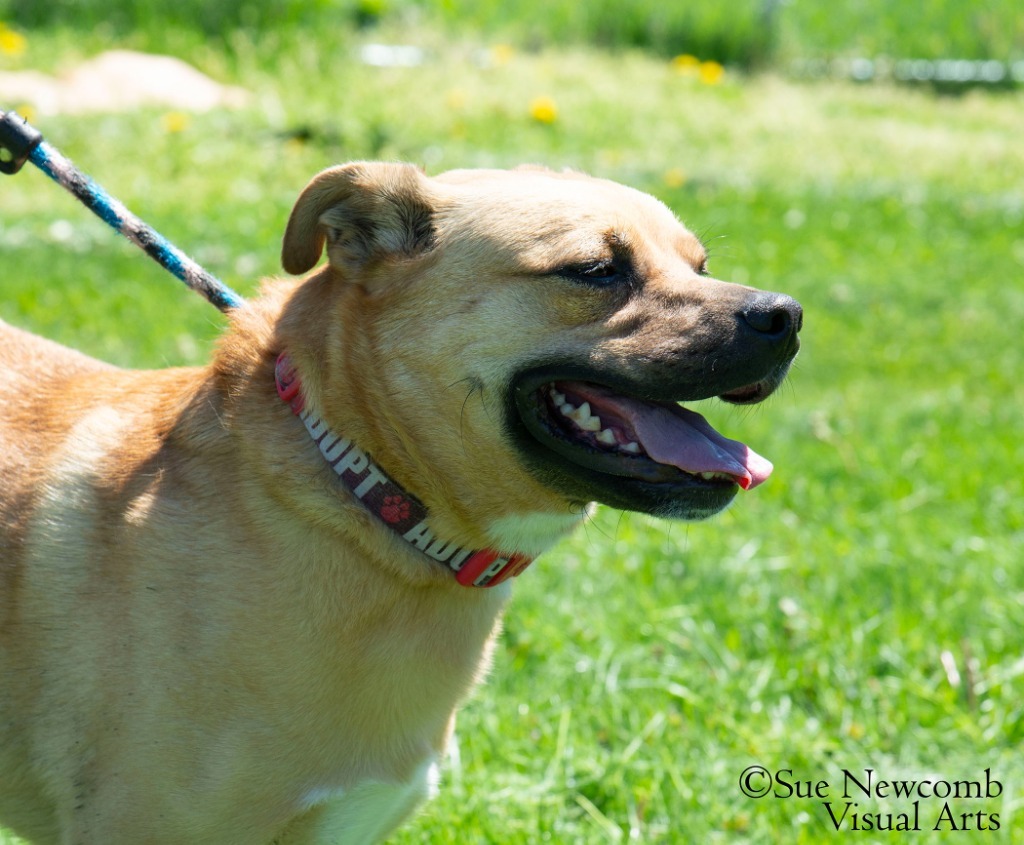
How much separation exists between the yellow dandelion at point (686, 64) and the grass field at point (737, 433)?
1008 millimetres

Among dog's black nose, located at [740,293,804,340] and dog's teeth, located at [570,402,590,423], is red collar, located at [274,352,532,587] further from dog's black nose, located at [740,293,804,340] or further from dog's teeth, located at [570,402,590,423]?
dog's black nose, located at [740,293,804,340]

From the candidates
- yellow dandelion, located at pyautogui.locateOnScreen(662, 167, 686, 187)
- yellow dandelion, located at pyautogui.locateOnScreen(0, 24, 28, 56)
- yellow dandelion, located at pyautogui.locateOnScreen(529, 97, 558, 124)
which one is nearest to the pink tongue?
yellow dandelion, located at pyautogui.locateOnScreen(662, 167, 686, 187)

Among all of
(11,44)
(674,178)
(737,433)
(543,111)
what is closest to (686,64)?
(543,111)

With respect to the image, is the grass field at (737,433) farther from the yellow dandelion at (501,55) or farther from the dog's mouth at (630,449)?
the dog's mouth at (630,449)

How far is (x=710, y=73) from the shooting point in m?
14.8

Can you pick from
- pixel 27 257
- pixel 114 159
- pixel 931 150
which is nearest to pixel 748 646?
pixel 27 257

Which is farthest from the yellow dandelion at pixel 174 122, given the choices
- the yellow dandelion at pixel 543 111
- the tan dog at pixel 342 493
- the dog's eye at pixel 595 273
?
the dog's eye at pixel 595 273

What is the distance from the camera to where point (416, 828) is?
3422 mm

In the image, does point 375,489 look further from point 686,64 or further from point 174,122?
point 686,64

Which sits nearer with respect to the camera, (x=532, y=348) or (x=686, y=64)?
(x=532, y=348)

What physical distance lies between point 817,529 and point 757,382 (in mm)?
2266

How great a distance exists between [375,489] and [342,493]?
8cm

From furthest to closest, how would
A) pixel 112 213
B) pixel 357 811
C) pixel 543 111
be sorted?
pixel 543 111 < pixel 112 213 < pixel 357 811

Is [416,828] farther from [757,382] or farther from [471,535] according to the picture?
[757,382]
